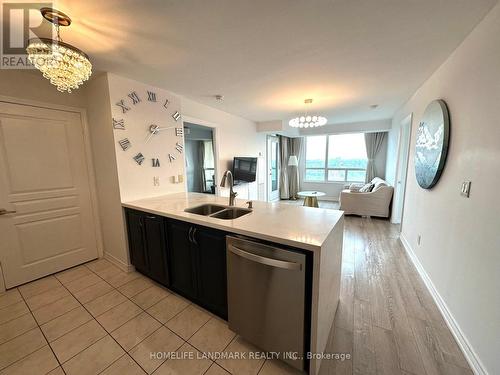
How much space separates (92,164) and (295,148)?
6282 mm

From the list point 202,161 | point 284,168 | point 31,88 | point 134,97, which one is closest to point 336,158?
point 284,168

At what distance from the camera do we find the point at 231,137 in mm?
4285

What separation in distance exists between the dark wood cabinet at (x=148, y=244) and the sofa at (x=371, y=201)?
4.25 metres

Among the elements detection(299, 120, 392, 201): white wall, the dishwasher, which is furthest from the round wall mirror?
detection(299, 120, 392, 201): white wall

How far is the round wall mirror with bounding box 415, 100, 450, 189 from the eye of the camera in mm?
1888

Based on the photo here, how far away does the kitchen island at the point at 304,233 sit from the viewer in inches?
46.2

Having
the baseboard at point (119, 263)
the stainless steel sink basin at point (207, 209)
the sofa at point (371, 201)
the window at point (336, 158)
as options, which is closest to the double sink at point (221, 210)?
the stainless steel sink basin at point (207, 209)

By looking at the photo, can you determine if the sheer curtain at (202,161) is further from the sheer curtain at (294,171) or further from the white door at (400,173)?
the white door at (400,173)

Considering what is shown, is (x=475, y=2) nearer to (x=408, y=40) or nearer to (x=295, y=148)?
(x=408, y=40)

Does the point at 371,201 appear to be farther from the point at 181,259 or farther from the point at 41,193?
the point at 41,193

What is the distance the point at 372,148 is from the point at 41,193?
24.8 ft

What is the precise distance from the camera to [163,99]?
276 centimetres

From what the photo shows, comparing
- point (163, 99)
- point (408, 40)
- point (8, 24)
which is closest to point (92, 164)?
point (163, 99)

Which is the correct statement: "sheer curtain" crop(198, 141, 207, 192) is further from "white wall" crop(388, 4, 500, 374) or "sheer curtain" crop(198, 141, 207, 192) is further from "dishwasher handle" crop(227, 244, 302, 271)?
"white wall" crop(388, 4, 500, 374)
